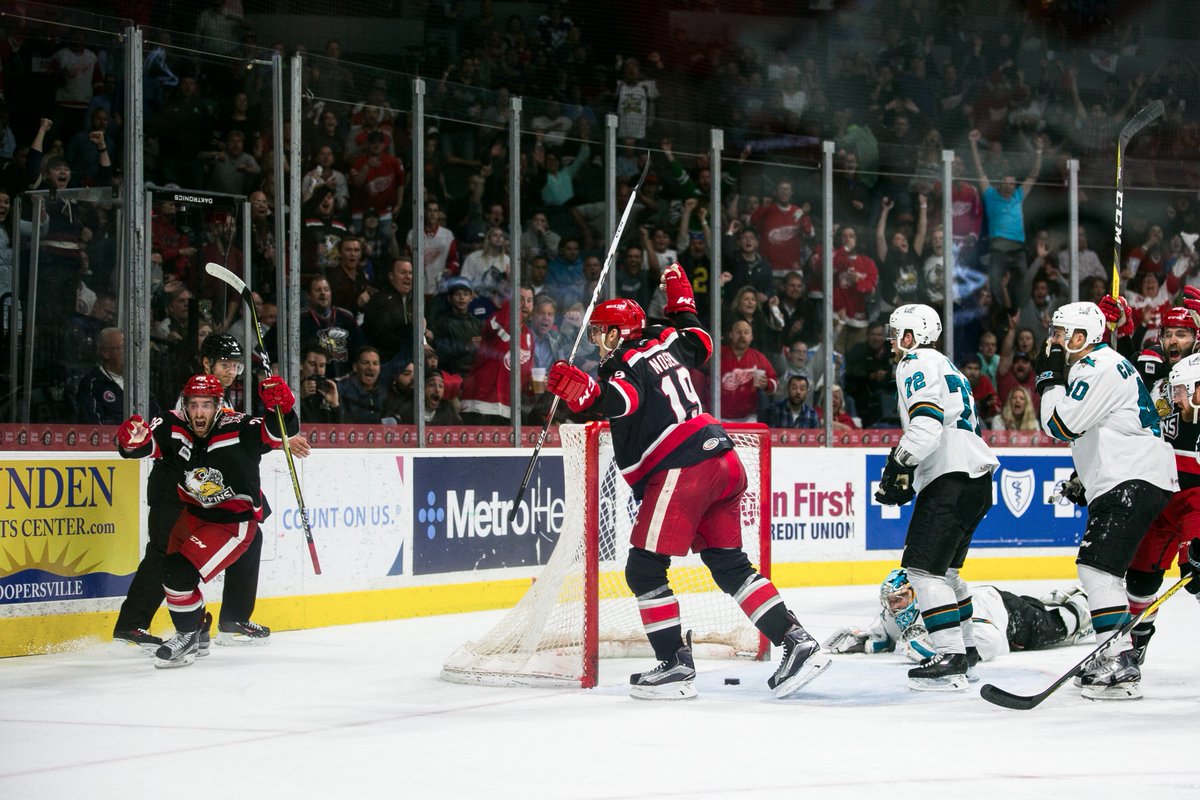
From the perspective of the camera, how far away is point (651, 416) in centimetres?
486

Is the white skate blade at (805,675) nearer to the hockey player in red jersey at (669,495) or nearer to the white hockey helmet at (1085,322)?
the hockey player in red jersey at (669,495)

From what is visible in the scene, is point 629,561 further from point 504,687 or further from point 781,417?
point 781,417

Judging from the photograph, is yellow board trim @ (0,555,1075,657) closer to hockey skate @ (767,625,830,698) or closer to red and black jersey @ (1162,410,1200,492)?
hockey skate @ (767,625,830,698)

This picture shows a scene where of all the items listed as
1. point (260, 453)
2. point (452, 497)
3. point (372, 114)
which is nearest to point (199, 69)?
point (372, 114)

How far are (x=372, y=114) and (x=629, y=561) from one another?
3466mm

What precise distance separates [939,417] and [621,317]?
1.15 metres

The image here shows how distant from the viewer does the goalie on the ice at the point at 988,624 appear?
576 centimetres

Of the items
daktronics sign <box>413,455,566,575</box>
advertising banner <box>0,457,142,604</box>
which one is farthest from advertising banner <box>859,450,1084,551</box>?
advertising banner <box>0,457,142,604</box>

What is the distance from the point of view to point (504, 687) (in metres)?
5.04

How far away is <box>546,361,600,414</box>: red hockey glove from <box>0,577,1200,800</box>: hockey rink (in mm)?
989

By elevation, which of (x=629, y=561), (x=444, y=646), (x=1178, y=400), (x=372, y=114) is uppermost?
(x=372, y=114)

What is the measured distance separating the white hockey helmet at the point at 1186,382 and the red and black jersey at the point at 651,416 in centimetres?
154

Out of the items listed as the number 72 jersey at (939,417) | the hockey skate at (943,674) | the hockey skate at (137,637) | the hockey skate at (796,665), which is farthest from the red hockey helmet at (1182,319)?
the hockey skate at (137,637)

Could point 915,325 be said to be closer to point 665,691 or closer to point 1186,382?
point 1186,382
